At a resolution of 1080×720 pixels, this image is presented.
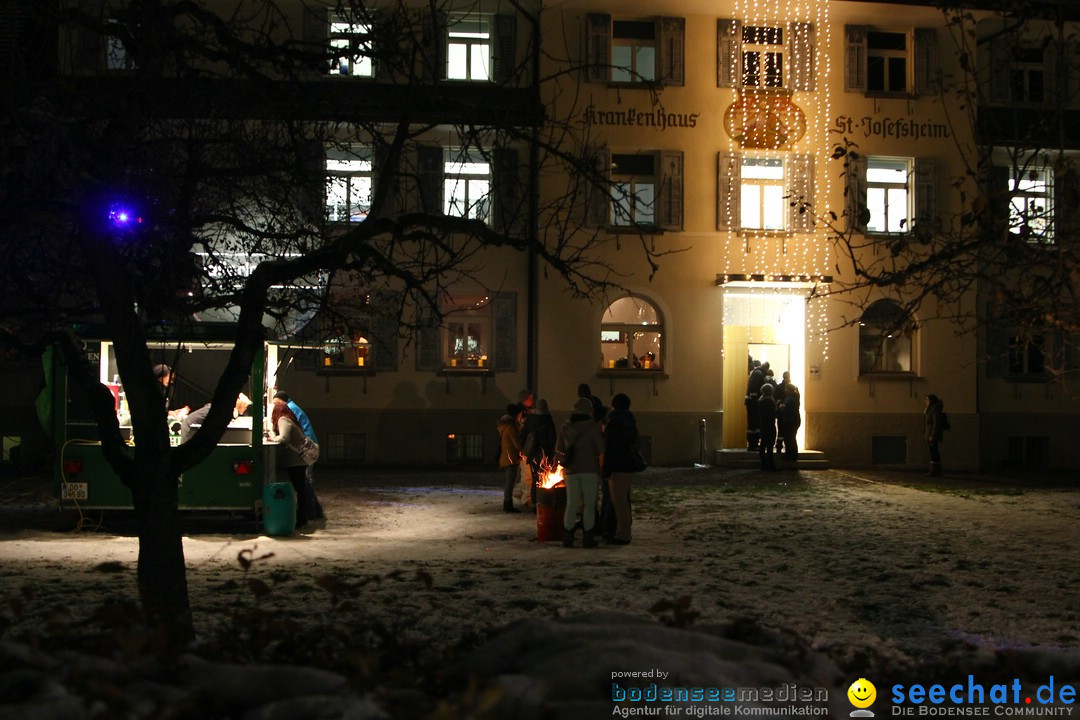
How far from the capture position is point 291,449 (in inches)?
666

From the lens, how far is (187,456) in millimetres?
9102

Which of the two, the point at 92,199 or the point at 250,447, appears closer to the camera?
the point at 92,199

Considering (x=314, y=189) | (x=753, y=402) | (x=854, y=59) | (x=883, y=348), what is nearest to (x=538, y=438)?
(x=314, y=189)

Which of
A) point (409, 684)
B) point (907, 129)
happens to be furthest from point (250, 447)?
point (907, 129)

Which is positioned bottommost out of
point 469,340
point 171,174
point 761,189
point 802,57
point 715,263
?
point 469,340

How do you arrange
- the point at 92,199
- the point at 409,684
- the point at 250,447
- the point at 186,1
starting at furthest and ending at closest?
1. the point at 250,447
2. the point at 186,1
3. the point at 92,199
4. the point at 409,684

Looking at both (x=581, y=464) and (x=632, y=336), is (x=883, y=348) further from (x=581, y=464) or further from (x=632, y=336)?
(x=581, y=464)

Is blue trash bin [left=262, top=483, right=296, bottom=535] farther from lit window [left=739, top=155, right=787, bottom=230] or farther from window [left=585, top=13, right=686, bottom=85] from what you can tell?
lit window [left=739, top=155, right=787, bottom=230]

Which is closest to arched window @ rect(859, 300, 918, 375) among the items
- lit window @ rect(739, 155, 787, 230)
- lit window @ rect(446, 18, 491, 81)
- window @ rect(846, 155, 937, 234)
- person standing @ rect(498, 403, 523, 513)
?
window @ rect(846, 155, 937, 234)

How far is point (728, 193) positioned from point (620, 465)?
1487 centimetres

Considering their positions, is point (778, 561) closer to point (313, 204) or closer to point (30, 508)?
point (313, 204)

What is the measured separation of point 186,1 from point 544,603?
226 inches

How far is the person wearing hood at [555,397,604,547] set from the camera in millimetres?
14766

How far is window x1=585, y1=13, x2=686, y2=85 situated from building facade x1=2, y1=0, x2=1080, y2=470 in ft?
Answer: 0.17
